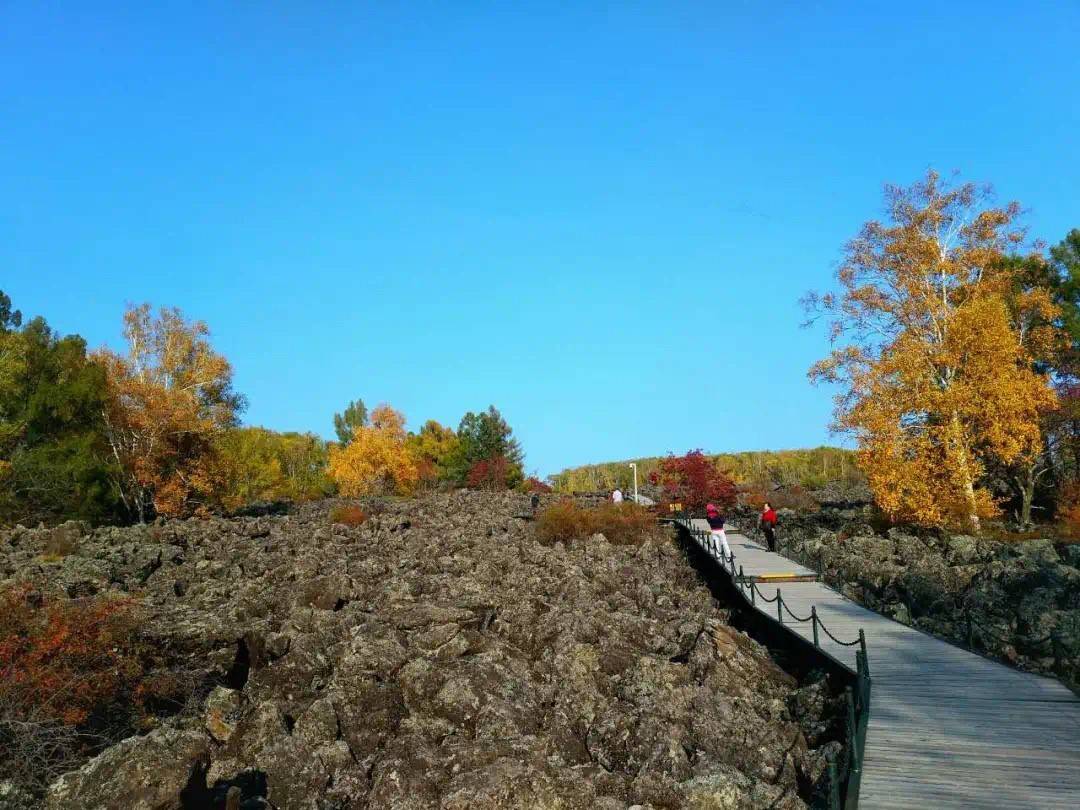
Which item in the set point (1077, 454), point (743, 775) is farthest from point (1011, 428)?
point (743, 775)

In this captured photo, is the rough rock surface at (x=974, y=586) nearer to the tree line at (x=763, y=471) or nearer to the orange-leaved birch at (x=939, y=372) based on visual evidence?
the orange-leaved birch at (x=939, y=372)

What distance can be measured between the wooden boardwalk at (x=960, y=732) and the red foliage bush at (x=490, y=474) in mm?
53541

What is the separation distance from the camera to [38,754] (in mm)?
11750

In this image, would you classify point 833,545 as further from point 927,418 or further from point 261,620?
point 261,620

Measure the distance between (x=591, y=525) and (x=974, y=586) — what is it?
16908 millimetres

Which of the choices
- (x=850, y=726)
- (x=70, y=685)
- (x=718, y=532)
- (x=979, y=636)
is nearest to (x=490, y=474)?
(x=718, y=532)

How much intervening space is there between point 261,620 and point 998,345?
25143mm

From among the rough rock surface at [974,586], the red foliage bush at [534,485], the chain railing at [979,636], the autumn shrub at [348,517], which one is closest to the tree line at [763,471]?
the red foliage bush at [534,485]

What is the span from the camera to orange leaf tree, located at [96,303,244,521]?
43688 mm

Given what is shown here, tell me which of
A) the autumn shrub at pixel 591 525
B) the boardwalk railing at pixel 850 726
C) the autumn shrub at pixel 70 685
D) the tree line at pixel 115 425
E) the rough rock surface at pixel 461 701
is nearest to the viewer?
the boardwalk railing at pixel 850 726

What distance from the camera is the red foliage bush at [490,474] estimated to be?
223ft

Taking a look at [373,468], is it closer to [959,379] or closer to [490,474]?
[490,474]

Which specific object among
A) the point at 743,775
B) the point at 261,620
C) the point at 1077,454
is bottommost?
the point at 743,775

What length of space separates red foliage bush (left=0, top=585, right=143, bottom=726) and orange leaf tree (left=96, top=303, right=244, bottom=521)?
90.3ft
